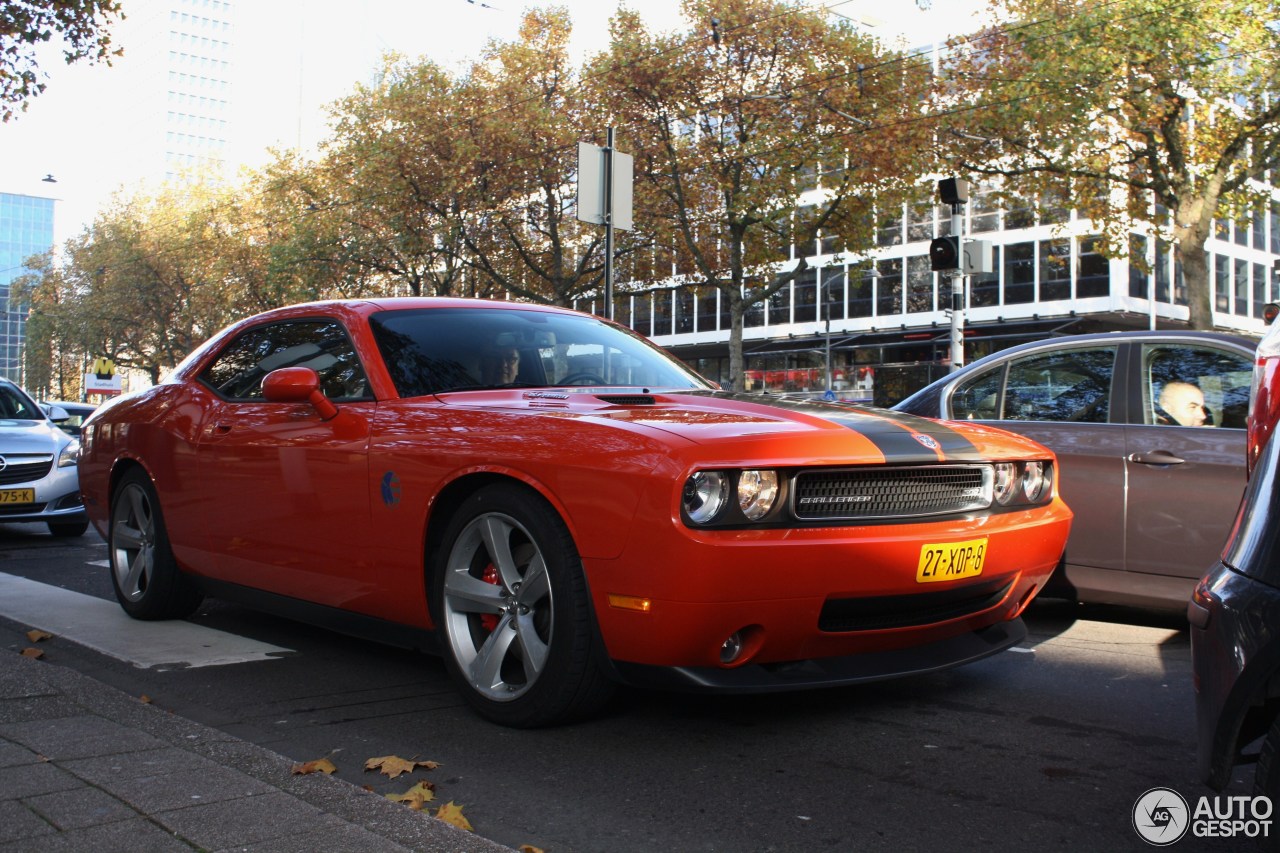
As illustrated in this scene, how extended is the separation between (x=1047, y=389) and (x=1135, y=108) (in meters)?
19.0

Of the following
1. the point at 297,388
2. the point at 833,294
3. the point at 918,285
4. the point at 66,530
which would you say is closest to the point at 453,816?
the point at 297,388

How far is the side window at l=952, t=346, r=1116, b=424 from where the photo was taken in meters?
5.76

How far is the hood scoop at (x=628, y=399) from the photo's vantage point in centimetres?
407

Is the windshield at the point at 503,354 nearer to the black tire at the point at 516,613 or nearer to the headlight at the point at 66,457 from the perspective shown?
the black tire at the point at 516,613

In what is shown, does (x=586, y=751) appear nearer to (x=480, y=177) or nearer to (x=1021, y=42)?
(x=1021, y=42)

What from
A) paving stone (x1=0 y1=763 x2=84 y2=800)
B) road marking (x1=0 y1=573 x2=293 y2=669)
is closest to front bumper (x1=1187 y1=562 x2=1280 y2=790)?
paving stone (x1=0 y1=763 x2=84 y2=800)

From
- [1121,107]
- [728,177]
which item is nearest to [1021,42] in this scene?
[1121,107]

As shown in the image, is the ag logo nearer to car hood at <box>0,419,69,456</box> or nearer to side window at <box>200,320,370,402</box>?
side window at <box>200,320,370,402</box>

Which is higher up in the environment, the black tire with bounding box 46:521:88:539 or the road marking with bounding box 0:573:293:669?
the road marking with bounding box 0:573:293:669

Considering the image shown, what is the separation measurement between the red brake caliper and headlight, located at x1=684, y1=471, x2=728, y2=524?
0.84m

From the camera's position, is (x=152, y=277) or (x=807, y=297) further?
(x=152, y=277)

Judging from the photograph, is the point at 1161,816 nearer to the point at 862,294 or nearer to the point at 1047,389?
the point at 1047,389

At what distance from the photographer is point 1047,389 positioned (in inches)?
235

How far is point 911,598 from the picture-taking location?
12.0 feet
